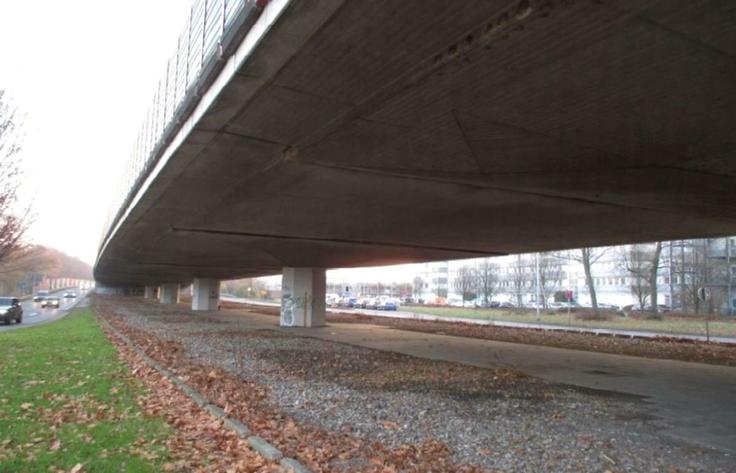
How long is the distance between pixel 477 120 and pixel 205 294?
48.2 meters

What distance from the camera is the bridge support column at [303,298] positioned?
31.1 meters

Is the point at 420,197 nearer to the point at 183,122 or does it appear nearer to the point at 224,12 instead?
the point at 183,122

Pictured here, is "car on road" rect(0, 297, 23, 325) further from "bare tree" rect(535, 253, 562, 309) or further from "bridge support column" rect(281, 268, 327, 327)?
"bare tree" rect(535, 253, 562, 309)

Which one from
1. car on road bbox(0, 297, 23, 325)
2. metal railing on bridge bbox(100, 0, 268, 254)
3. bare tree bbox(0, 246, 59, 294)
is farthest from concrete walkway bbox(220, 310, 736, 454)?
bare tree bbox(0, 246, 59, 294)

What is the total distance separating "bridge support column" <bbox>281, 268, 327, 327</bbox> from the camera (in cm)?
3106

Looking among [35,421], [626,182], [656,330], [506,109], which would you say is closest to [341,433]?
[35,421]

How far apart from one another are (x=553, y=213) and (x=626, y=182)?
179 inches

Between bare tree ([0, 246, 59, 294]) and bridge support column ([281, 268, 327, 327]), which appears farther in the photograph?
bare tree ([0, 246, 59, 294])

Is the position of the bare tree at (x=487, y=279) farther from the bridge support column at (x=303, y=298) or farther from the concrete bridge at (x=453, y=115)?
the concrete bridge at (x=453, y=115)

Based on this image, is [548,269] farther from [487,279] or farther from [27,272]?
[27,272]

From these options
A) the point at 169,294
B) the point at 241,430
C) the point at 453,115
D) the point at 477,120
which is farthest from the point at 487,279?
the point at 241,430

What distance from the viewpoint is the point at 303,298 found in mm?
31672

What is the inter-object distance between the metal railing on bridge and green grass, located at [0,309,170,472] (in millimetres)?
4779

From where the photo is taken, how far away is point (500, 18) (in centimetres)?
585
